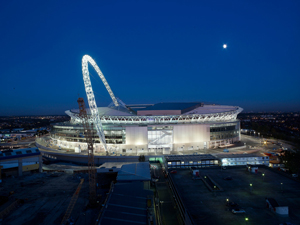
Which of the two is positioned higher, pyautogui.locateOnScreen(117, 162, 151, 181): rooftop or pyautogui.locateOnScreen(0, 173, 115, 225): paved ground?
pyautogui.locateOnScreen(117, 162, 151, 181): rooftop

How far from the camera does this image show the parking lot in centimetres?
1714

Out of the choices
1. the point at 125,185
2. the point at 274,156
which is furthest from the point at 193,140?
the point at 125,185

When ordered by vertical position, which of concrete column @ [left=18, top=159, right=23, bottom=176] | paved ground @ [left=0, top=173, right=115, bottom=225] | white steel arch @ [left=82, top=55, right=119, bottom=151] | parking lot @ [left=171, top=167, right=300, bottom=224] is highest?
white steel arch @ [left=82, top=55, right=119, bottom=151]

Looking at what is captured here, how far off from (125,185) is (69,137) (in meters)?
40.1

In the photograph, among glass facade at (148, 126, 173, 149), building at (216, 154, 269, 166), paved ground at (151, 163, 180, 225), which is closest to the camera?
paved ground at (151, 163, 180, 225)

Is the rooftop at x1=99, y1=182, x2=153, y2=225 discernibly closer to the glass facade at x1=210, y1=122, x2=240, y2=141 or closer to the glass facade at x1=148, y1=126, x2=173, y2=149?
the glass facade at x1=148, y1=126, x2=173, y2=149

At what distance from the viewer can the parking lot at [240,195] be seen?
1714cm

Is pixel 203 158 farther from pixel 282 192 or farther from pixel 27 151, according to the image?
pixel 27 151

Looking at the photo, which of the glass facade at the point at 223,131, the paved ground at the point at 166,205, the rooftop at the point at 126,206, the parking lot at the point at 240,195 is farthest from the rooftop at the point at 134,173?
the glass facade at the point at 223,131

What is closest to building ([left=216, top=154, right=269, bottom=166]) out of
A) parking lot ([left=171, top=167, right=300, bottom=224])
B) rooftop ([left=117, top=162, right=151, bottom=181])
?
parking lot ([left=171, top=167, right=300, bottom=224])

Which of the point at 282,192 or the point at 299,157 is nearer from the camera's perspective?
the point at 282,192

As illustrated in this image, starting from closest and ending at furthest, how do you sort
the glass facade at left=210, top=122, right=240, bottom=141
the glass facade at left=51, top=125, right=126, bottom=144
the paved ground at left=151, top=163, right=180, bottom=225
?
the paved ground at left=151, top=163, right=180, bottom=225
the glass facade at left=51, top=125, right=126, bottom=144
the glass facade at left=210, top=122, right=240, bottom=141

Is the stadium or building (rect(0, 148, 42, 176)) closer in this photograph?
building (rect(0, 148, 42, 176))

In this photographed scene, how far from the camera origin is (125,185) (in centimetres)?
2830
